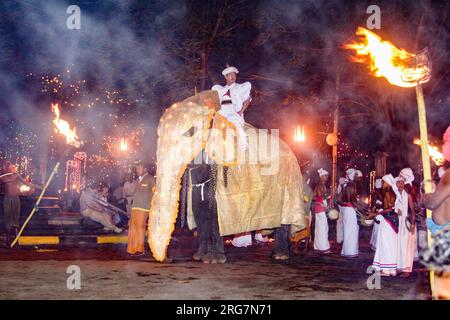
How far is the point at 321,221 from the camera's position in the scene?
1166 centimetres

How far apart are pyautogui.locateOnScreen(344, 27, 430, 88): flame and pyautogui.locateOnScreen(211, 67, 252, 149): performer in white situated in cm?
296

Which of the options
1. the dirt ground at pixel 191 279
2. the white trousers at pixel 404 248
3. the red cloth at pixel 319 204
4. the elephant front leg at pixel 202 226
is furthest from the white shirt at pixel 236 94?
Answer: the red cloth at pixel 319 204

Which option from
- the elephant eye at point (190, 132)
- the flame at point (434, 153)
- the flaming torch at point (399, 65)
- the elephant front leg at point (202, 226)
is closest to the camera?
the flaming torch at point (399, 65)

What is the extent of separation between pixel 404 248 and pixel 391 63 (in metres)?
3.56

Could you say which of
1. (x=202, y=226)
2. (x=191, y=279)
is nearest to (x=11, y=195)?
(x=202, y=226)

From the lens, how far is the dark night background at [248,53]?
52.4 feet

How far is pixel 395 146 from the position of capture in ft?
57.4

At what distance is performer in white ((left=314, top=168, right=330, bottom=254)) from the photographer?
37.4 feet

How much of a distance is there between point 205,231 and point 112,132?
65.1 ft

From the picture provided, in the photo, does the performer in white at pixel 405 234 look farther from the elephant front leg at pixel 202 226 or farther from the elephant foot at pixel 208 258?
the elephant front leg at pixel 202 226

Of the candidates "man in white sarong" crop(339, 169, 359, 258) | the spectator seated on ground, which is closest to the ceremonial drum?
"man in white sarong" crop(339, 169, 359, 258)

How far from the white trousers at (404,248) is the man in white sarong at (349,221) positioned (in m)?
2.24

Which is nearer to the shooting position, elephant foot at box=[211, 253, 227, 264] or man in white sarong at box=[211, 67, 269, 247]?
elephant foot at box=[211, 253, 227, 264]

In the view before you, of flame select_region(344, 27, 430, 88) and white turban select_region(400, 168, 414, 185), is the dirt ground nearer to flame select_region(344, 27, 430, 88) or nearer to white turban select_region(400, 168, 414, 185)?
white turban select_region(400, 168, 414, 185)
